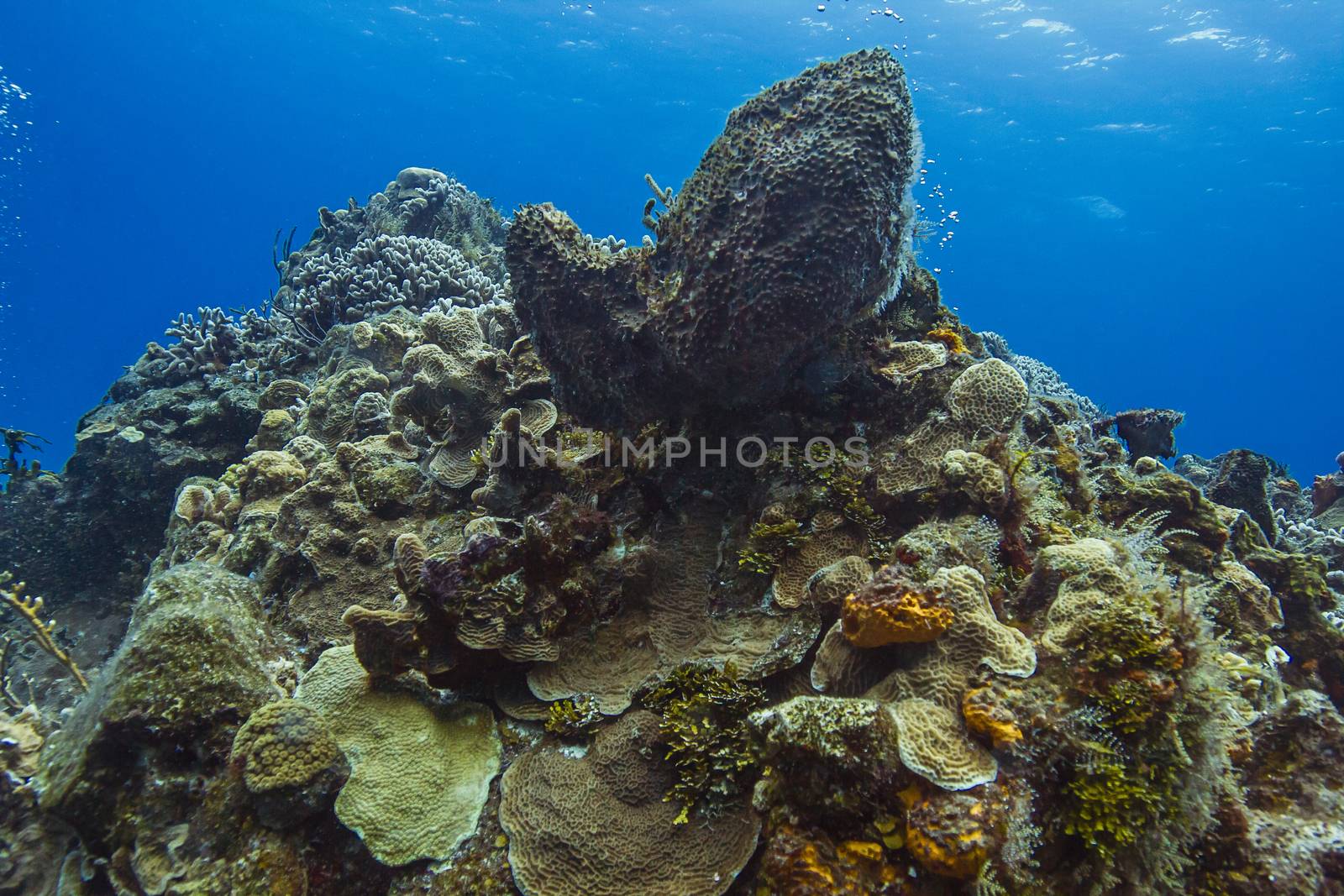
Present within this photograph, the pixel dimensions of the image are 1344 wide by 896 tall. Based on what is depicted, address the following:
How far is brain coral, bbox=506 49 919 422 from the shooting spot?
4.13 meters

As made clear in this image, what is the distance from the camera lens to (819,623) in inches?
154

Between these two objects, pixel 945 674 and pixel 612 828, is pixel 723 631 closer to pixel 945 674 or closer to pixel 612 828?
pixel 612 828

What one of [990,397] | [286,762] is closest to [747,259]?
[990,397]

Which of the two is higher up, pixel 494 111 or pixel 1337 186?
pixel 494 111

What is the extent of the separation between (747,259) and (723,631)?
106 inches

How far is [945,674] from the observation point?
303 centimetres

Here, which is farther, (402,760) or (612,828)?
(402,760)

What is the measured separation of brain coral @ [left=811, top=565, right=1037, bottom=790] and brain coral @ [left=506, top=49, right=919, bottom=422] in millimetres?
2098

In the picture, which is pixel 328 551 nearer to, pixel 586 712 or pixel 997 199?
pixel 586 712

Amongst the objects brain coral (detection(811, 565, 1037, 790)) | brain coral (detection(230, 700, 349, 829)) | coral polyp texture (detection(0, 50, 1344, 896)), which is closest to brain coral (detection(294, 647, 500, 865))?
coral polyp texture (detection(0, 50, 1344, 896))

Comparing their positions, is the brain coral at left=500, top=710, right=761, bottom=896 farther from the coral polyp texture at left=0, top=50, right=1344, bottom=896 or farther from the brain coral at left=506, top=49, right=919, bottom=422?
the brain coral at left=506, top=49, right=919, bottom=422

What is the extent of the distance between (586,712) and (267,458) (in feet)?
15.9

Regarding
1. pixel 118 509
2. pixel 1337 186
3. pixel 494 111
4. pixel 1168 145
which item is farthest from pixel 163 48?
pixel 1337 186

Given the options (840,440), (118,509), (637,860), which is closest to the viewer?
(637,860)
